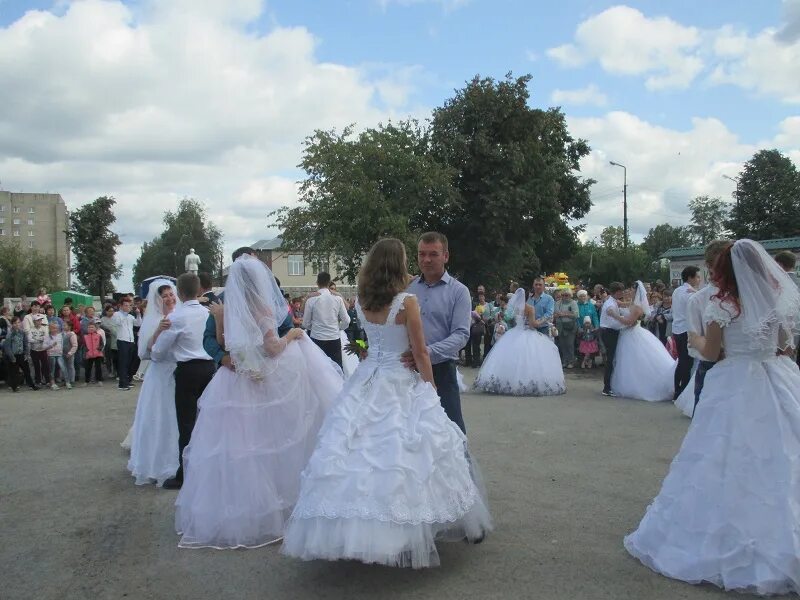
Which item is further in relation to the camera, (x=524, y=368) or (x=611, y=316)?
(x=524, y=368)

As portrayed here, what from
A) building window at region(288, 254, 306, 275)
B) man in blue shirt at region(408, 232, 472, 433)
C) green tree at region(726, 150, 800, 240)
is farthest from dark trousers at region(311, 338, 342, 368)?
building window at region(288, 254, 306, 275)

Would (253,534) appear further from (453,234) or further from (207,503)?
(453,234)

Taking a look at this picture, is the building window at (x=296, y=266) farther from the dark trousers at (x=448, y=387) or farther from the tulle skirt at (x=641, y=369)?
the dark trousers at (x=448, y=387)

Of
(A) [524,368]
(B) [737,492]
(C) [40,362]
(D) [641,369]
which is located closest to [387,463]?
(B) [737,492]

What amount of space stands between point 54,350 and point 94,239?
47.8m

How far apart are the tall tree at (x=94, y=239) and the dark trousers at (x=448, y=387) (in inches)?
2339

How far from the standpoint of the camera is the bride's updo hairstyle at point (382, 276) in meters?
4.62

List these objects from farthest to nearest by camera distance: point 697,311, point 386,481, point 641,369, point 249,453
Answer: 1. point 641,369
2. point 249,453
3. point 697,311
4. point 386,481

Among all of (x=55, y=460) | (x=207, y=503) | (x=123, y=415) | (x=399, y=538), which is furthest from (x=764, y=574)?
(x=123, y=415)

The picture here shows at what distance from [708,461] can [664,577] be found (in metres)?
0.79

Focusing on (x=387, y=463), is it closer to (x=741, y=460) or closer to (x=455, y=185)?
(x=741, y=460)

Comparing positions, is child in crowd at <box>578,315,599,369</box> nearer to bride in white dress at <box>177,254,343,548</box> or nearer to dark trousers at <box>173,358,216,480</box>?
dark trousers at <box>173,358,216,480</box>

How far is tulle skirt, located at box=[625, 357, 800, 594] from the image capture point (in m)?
4.07

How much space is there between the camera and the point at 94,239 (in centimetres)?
5984
